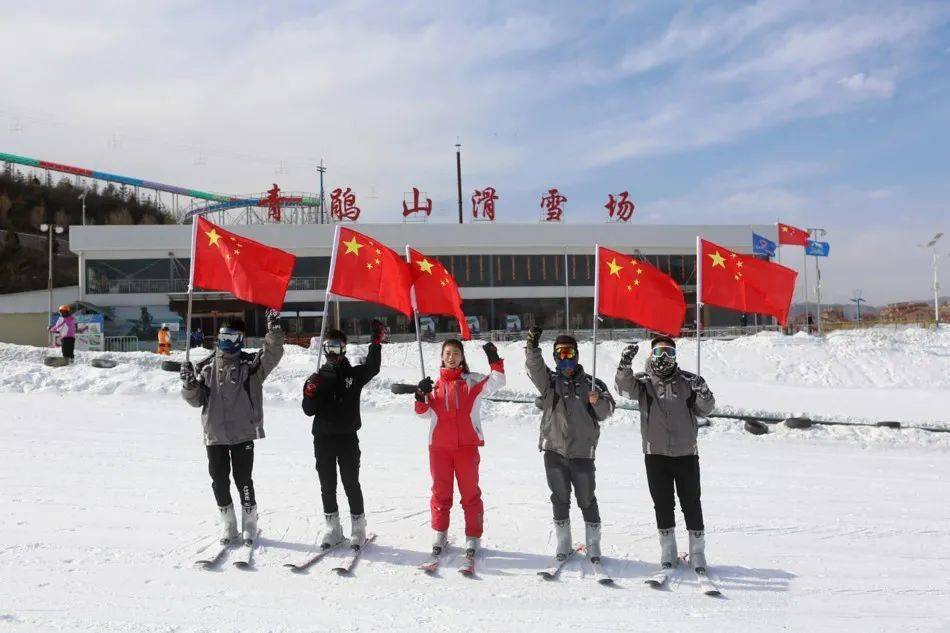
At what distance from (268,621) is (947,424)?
41.4 feet

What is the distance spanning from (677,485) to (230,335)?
11.6 ft

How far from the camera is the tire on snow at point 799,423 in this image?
1177 centimetres

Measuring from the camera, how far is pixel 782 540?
596 centimetres

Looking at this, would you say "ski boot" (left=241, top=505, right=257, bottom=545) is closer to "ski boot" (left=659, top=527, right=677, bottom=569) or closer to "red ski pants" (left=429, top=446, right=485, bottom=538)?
"red ski pants" (left=429, top=446, right=485, bottom=538)

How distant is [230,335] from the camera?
5422 millimetres

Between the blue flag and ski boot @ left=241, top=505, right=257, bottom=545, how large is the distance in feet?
109

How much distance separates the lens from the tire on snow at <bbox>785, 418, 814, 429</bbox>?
38.6 ft

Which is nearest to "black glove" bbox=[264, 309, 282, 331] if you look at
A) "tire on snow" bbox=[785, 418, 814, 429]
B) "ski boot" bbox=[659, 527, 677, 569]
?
"ski boot" bbox=[659, 527, 677, 569]

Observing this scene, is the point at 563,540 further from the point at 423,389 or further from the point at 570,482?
the point at 423,389

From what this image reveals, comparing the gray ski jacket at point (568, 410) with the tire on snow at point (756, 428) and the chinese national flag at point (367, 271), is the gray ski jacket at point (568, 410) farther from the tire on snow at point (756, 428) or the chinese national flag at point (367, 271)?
the tire on snow at point (756, 428)

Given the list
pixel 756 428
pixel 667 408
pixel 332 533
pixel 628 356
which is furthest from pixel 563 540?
pixel 756 428

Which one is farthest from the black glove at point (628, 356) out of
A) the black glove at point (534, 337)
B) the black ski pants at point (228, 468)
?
the black ski pants at point (228, 468)

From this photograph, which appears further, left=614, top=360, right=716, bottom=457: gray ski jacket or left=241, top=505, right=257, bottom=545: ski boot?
left=241, top=505, right=257, bottom=545: ski boot

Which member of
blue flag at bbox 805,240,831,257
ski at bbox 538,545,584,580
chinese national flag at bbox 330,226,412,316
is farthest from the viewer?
blue flag at bbox 805,240,831,257
